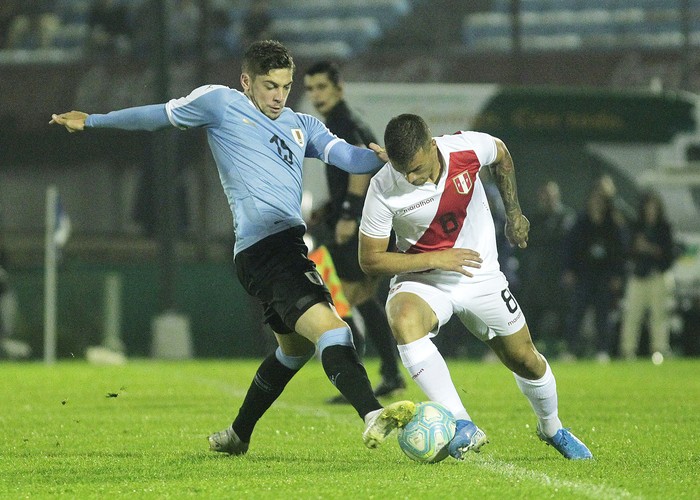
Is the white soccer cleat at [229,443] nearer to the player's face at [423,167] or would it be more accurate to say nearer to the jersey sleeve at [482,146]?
the player's face at [423,167]

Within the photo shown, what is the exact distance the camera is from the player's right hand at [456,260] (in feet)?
21.3

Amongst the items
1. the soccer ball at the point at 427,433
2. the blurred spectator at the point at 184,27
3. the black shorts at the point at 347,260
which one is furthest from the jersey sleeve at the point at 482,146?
the blurred spectator at the point at 184,27

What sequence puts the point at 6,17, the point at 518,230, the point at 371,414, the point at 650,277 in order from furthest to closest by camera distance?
the point at 6,17 → the point at 650,277 → the point at 518,230 → the point at 371,414

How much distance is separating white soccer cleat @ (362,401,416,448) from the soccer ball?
117 mm

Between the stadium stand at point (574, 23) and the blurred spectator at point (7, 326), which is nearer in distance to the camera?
the blurred spectator at point (7, 326)

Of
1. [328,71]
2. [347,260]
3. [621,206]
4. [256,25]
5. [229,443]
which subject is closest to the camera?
[229,443]

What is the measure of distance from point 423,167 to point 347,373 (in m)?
0.95

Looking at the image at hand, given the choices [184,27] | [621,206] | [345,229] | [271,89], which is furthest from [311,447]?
[184,27]

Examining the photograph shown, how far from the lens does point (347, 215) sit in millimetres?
10023

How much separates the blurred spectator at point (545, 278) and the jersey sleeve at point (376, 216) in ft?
38.9

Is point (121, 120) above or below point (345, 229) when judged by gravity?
above

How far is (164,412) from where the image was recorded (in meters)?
9.98

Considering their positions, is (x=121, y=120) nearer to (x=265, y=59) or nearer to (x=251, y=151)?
(x=251, y=151)

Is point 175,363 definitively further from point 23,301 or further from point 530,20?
point 530,20
